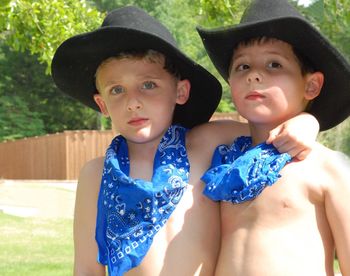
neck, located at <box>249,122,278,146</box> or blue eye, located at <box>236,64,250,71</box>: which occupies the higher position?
blue eye, located at <box>236,64,250,71</box>

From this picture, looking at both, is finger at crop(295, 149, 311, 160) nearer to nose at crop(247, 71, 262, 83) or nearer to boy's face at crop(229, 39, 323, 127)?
boy's face at crop(229, 39, 323, 127)

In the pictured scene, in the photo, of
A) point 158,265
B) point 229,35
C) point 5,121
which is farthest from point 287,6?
point 5,121

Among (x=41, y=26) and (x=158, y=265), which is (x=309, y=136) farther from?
(x=41, y=26)

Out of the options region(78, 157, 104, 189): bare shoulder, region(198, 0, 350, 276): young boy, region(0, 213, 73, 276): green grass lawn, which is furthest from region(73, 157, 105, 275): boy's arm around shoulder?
region(0, 213, 73, 276): green grass lawn

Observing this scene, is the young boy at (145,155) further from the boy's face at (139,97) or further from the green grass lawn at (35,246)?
the green grass lawn at (35,246)

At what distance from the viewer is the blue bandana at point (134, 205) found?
227 cm

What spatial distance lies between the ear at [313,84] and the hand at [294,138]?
0.42ft

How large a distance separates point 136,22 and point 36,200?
12.8 metres

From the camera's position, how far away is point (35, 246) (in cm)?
909

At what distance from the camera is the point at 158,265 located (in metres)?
2.29

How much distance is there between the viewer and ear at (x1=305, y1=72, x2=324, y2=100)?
2340 mm

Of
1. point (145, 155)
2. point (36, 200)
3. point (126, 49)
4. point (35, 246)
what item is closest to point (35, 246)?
point (35, 246)

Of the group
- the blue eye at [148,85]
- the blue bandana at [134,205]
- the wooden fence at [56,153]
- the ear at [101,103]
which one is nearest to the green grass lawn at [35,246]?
the ear at [101,103]

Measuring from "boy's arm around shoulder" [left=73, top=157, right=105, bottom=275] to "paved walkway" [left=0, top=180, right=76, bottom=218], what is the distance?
9.90 meters
